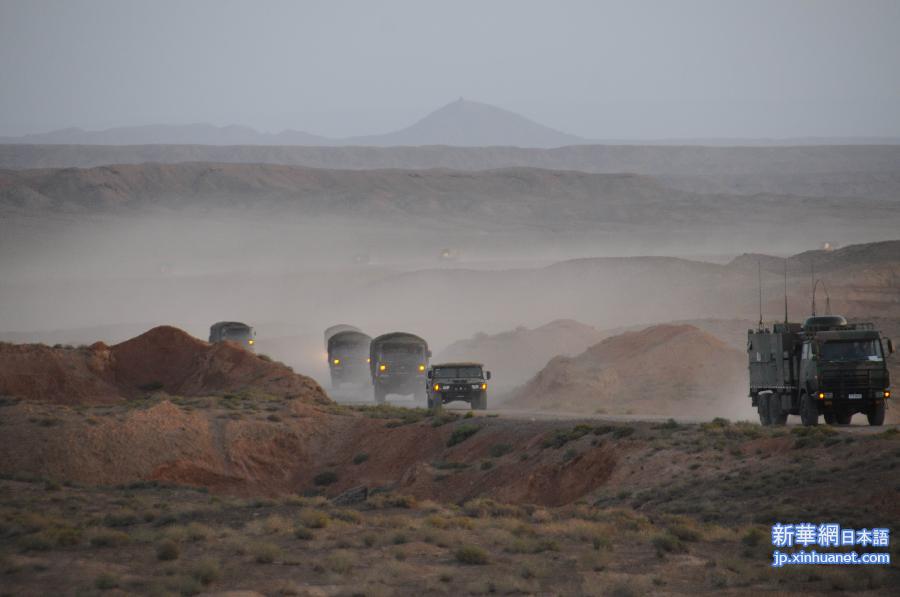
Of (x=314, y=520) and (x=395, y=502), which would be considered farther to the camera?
(x=395, y=502)

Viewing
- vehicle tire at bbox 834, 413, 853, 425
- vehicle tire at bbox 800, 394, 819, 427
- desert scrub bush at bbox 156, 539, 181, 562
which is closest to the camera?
desert scrub bush at bbox 156, 539, 181, 562

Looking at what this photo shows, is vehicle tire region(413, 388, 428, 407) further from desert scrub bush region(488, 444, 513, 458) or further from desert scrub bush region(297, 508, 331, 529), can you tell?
desert scrub bush region(297, 508, 331, 529)

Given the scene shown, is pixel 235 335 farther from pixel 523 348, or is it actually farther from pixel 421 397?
pixel 523 348

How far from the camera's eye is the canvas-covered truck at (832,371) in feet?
98.4

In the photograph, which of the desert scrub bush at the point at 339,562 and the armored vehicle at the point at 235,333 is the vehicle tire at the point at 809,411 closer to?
the desert scrub bush at the point at 339,562

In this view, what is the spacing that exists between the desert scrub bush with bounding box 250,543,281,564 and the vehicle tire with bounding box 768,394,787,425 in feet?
64.1

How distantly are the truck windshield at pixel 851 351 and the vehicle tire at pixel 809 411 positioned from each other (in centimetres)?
124

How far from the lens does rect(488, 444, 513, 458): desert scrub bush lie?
100 feet

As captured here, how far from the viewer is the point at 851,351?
30.1m

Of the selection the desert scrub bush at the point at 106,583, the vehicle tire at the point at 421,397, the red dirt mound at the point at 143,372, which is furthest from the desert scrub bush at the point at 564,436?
the vehicle tire at the point at 421,397

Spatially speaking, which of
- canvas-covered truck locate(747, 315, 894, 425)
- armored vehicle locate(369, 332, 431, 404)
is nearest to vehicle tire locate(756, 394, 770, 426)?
canvas-covered truck locate(747, 315, 894, 425)

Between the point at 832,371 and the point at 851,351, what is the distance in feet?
2.55

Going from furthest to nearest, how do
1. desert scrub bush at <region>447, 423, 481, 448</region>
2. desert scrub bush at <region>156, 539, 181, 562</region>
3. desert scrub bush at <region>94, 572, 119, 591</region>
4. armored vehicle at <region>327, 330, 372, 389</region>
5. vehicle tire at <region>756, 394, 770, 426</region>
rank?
armored vehicle at <region>327, 330, 372, 389</region> < vehicle tire at <region>756, 394, 770, 426</region> < desert scrub bush at <region>447, 423, 481, 448</region> < desert scrub bush at <region>156, 539, 181, 562</region> < desert scrub bush at <region>94, 572, 119, 591</region>

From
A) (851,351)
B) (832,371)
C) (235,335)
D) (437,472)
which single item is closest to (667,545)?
(437,472)
